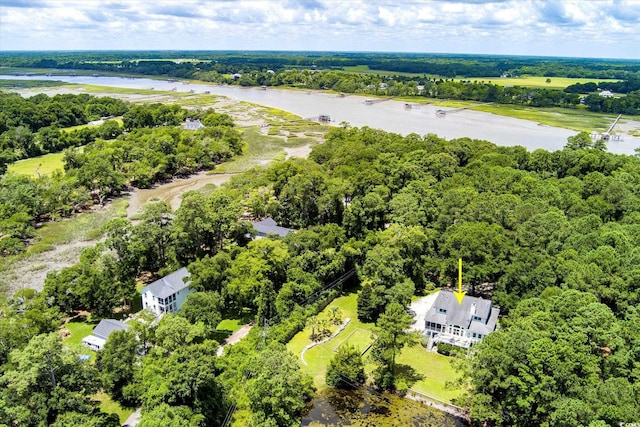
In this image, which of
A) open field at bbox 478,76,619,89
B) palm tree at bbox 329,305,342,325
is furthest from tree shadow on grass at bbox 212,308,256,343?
open field at bbox 478,76,619,89

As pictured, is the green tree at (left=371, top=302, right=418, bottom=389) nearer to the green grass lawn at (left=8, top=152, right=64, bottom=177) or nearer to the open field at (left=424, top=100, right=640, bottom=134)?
the green grass lawn at (left=8, top=152, right=64, bottom=177)

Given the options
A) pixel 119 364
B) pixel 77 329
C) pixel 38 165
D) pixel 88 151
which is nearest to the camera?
pixel 119 364

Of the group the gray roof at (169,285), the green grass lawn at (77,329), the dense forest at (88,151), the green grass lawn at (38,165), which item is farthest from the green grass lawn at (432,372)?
the green grass lawn at (38,165)

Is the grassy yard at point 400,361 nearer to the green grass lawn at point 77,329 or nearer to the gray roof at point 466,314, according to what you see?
the gray roof at point 466,314

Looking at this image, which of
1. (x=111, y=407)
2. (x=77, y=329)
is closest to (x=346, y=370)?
(x=111, y=407)

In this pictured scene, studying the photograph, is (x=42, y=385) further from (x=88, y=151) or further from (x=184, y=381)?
(x=88, y=151)

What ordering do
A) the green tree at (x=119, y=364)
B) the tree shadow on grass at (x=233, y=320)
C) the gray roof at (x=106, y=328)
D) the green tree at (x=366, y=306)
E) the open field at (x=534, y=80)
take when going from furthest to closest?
the open field at (x=534, y=80), the green tree at (x=366, y=306), the tree shadow on grass at (x=233, y=320), the gray roof at (x=106, y=328), the green tree at (x=119, y=364)

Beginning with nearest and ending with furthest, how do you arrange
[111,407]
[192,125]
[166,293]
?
[111,407]
[166,293]
[192,125]
